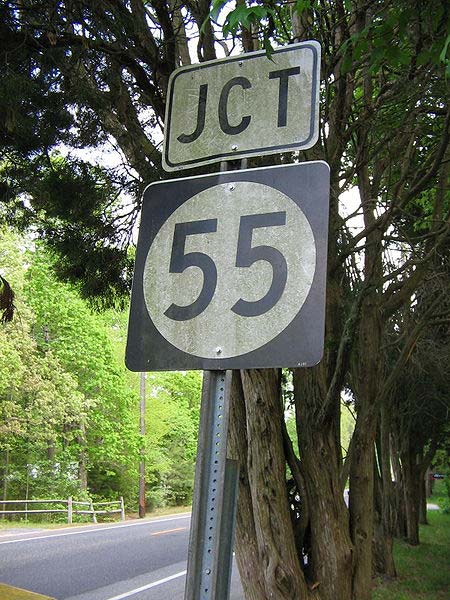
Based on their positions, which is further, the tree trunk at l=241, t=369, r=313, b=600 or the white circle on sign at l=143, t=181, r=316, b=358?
the tree trunk at l=241, t=369, r=313, b=600

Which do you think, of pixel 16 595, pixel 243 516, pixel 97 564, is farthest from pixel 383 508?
pixel 16 595

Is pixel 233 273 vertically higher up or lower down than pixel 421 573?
higher up

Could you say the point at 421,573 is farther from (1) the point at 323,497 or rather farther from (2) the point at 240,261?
(2) the point at 240,261

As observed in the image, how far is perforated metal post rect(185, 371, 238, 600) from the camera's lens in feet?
5.43

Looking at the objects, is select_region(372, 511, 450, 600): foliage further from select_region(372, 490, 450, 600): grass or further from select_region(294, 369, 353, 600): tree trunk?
select_region(294, 369, 353, 600): tree trunk

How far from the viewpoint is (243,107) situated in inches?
85.4

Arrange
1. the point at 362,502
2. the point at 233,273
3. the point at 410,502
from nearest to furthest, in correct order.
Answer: the point at 233,273, the point at 362,502, the point at 410,502

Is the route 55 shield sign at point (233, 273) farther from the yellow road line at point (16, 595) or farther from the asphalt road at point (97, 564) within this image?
the asphalt road at point (97, 564)

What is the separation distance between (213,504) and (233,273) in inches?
24.0

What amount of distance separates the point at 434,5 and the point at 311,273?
2333 mm

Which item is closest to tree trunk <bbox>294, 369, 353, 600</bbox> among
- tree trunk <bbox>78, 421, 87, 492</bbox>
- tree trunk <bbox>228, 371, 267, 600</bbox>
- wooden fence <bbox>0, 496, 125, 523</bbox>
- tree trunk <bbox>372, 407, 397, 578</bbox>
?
tree trunk <bbox>228, 371, 267, 600</bbox>

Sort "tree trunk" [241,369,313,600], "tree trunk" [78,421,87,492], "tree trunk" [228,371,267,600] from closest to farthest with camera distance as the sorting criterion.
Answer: "tree trunk" [241,369,313,600] → "tree trunk" [228,371,267,600] → "tree trunk" [78,421,87,492]

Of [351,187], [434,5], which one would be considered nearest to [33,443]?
[351,187]

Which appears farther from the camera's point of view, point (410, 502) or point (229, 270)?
point (410, 502)
